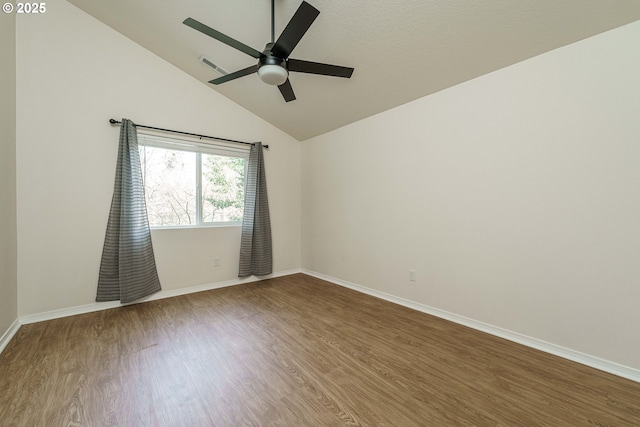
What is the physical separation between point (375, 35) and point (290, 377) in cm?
276

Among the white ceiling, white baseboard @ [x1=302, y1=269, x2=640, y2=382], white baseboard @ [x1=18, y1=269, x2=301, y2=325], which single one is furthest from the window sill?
white baseboard @ [x1=302, y1=269, x2=640, y2=382]

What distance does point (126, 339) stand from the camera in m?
2.12

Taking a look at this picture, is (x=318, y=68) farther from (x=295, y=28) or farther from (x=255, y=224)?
(x=255, y=224)

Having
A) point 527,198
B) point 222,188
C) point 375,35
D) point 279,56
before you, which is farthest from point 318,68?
point 222,188

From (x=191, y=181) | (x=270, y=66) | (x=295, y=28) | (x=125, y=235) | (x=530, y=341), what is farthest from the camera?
(x=191, y=181)

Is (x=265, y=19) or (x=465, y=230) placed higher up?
(x=265, y=19)

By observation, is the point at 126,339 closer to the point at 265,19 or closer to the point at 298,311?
the point at 298,311

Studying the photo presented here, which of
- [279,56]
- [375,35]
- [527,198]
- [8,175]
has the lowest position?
[527,198]

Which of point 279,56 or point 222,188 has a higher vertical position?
point 279,56

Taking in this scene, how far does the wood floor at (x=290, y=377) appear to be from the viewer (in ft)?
4.38

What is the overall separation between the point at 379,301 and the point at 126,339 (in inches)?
101

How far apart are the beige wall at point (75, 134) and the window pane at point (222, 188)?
1.51 feet

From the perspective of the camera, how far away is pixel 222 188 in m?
3.70

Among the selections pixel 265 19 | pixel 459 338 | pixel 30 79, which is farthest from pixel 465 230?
pixel 30 79
